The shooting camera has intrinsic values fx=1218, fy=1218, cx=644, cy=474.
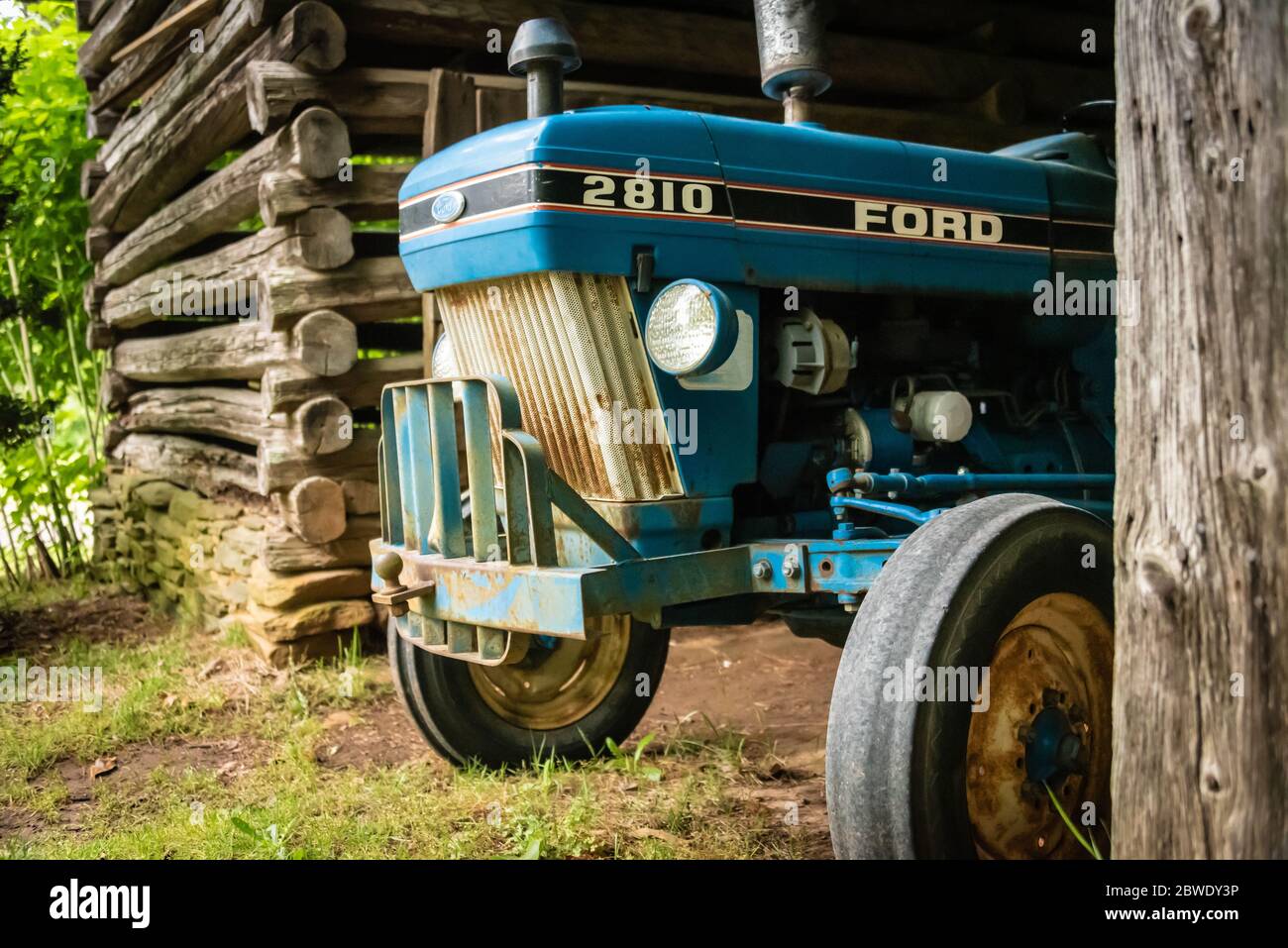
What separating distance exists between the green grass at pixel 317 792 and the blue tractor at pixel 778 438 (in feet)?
0.93

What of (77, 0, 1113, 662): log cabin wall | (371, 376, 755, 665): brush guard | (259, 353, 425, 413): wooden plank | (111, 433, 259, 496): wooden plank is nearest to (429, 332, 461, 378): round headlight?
(371, 376, 755, 665): brush guard

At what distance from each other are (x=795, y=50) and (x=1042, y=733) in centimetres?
206

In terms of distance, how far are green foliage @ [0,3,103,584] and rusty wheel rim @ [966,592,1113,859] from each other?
6782 mm

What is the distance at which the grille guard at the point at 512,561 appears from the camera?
2895 mm

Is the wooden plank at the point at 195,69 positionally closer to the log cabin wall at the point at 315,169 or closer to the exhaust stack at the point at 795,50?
the log cabin wall at the point at 315,169

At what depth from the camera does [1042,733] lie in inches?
111

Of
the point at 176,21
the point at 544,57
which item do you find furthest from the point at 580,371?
the point at 176,21

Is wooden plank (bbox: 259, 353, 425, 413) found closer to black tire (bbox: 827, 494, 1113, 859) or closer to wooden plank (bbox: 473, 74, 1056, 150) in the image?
wooden plank (bbox: 473, 74, 1056, 150)

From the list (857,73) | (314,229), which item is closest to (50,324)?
(314,229)

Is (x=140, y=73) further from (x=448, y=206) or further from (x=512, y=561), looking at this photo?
(x=512, y=561)

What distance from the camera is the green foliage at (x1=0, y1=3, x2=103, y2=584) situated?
26.4ft

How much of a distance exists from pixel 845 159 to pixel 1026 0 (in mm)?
4430

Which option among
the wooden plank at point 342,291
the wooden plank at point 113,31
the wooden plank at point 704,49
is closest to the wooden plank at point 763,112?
the wooden plank at point 704,49
